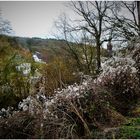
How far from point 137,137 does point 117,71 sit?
4.81 meters

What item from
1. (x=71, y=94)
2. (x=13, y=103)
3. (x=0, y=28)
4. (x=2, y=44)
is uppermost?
(x=0, y=28)

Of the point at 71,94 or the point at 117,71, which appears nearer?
the point at 71,94

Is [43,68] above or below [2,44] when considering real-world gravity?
below

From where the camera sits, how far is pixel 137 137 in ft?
19.3

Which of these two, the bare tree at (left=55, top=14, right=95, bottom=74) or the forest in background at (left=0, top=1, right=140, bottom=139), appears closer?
the forest in background at (left=0, top=1, right=140, bottom=139)

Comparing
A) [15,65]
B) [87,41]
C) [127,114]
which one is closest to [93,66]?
[87,41]

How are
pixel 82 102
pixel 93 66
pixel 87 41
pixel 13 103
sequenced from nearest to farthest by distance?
pixel 82 102 → pixel 13 103 → pixel 93 66 → pixel 87 41

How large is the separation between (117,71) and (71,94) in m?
3.27

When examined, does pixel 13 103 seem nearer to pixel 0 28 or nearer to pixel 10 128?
pixel 10 128

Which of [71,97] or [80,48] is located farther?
[80,48]

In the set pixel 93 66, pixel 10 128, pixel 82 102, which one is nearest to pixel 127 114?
pixel 82 102

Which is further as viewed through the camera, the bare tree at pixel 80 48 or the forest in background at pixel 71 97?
the bare tree at pixel 80 48

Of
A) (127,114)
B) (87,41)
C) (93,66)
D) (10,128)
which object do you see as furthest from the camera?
(87,41)

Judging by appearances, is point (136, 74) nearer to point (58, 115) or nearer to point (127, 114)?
point (127, 114)
